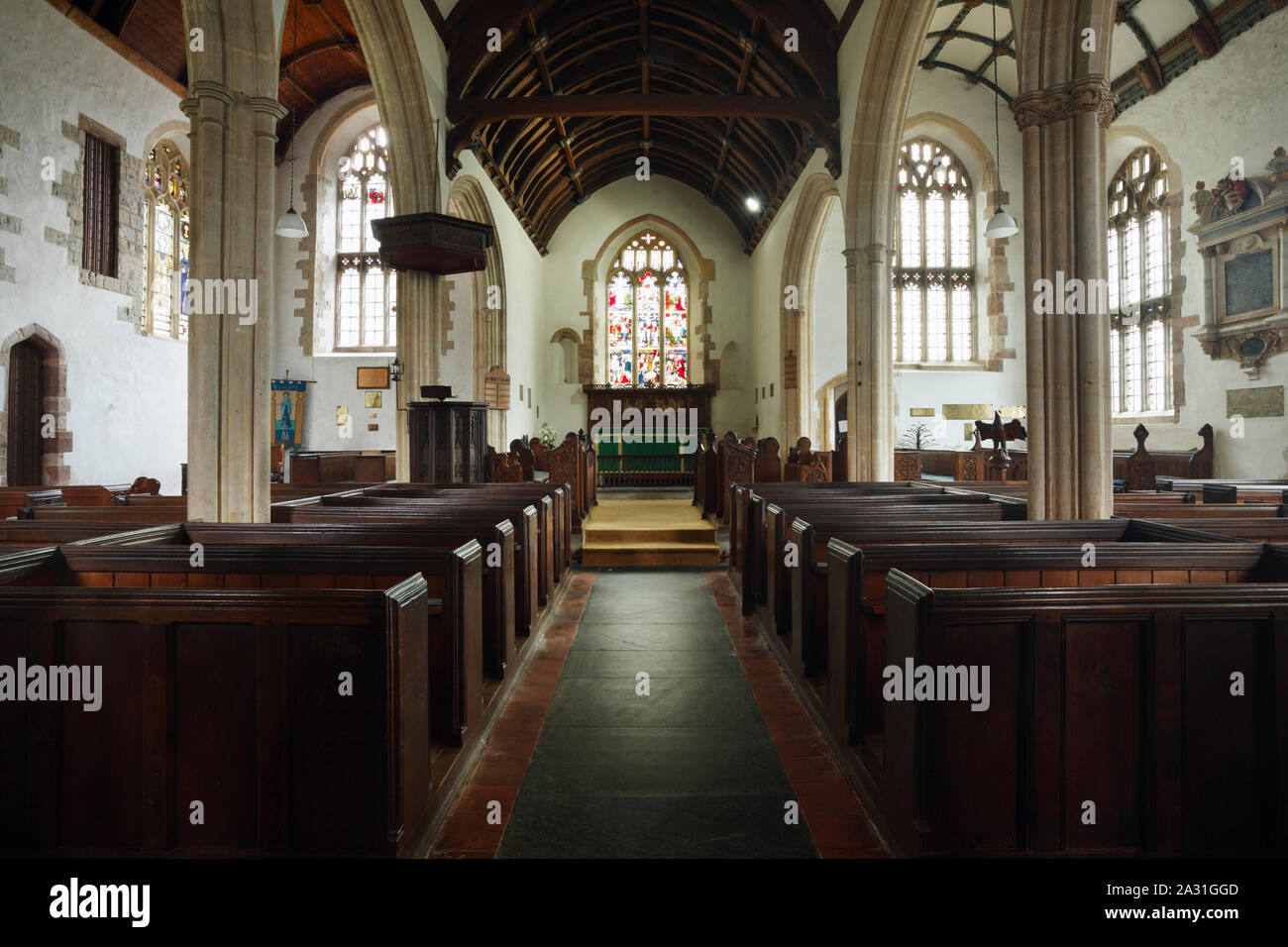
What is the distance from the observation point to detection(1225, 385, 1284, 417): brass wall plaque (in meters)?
8.52

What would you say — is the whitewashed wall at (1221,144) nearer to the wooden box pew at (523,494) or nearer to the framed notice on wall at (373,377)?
the wooden box pew at (523,494)

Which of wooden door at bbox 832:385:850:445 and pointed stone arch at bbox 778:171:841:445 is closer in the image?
pointed stone arch at bbox 778:171:841:445

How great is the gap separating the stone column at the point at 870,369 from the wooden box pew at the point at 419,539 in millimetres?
5549

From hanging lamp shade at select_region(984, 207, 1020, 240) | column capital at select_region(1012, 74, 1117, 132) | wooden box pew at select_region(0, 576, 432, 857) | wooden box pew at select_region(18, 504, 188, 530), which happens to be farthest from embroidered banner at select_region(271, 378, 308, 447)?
wooden box pew at select_region(0, 576, 432, 857)

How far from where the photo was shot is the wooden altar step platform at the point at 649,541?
692 centimetres

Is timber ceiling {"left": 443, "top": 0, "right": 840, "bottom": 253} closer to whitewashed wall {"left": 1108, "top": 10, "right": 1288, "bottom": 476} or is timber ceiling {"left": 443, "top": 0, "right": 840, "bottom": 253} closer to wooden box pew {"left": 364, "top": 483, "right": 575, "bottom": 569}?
whitewashed wall {"left": 1108, "top": 10, "right": 1288, "bottom": 476}

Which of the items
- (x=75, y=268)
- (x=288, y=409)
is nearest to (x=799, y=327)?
(x=288, y=409)

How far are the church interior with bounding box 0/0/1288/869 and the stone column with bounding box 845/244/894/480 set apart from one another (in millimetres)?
54

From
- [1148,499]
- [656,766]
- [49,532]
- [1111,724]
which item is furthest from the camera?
[1148,499]

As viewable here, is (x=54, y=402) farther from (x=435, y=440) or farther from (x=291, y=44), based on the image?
(x=291, y=44)

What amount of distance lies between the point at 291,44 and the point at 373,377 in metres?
5.06

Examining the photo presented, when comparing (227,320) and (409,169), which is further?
(409,169)

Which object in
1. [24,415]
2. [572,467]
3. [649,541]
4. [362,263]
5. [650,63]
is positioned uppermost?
[650,63]

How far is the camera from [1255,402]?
29.1 feet
